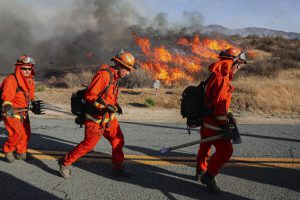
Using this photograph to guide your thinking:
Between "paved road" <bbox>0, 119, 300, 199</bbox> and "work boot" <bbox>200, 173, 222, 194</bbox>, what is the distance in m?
0.09

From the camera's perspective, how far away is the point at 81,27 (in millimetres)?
33469

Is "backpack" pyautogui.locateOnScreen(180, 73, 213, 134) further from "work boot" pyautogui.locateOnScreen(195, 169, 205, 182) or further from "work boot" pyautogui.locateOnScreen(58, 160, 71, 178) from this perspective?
"work boot" pyautogui.locateOnScreen(58, 160, 71, 178)

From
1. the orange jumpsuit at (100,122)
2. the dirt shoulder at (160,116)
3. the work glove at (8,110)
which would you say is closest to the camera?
the orange jumpsuit at (100,122)

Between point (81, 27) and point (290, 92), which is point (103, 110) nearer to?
point (290, 92)

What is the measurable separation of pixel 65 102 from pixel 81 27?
21728mm

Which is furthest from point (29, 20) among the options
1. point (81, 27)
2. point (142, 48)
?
point (142, 48)

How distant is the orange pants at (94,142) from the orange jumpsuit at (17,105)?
1191mm

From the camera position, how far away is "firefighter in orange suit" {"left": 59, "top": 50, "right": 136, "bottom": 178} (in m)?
4.43

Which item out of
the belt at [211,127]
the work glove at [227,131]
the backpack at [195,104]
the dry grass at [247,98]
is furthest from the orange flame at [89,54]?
the work glove at [227,131]

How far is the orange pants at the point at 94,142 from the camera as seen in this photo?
4594 mm

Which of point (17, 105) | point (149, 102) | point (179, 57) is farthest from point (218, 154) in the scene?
point (179, 57)

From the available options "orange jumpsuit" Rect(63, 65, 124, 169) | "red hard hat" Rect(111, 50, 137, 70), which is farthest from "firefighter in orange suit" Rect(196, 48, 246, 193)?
"orange jumpsuit" Rect(63, 65, 124, 169)

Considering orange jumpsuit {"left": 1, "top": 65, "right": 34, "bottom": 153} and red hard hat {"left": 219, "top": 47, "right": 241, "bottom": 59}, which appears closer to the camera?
red hard hat {"left": 219, "top": 47, "right": 241, "bottom": 59}

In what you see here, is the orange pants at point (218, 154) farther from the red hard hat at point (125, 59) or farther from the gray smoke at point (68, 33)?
the gray smoke at point (68, 33)
